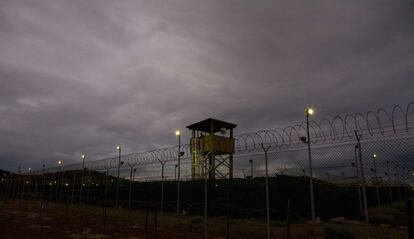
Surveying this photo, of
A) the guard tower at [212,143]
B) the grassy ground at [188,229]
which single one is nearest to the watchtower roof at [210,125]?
the guard tower at [212,143]

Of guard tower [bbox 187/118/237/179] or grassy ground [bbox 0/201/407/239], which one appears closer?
grassy ground [bbox 0/201/407/239]

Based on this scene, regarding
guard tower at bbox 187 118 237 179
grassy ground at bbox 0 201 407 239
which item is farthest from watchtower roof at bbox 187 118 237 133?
Answer: grassy ground at bbox 0 201 407 239

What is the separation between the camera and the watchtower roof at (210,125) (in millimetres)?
34316

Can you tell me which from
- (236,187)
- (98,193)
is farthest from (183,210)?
(98,193)

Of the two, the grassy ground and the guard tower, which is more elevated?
the guard tower

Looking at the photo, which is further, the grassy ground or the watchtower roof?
the watchtower roof

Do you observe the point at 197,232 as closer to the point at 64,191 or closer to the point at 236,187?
the point at 236,187

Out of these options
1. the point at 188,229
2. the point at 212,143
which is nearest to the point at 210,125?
the point at 212,143

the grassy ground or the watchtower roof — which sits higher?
the watchtower roof

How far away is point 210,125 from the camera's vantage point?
3453 cm

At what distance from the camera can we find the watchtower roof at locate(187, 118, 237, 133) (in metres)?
34.3

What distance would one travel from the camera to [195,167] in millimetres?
32125

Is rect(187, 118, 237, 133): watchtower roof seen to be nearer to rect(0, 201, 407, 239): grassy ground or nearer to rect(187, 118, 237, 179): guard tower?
rect(187, 118, 237, 179): guard tower

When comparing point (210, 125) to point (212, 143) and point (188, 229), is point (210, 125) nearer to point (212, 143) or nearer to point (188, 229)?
point (212, 143)
